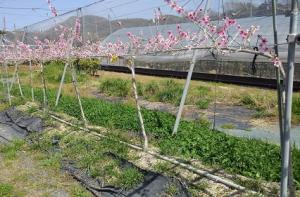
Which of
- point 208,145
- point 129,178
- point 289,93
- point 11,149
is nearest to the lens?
point 289,93

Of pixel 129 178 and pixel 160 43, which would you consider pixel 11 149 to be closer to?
pixel 129 178

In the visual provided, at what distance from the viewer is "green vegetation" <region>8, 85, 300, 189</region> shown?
5188mm

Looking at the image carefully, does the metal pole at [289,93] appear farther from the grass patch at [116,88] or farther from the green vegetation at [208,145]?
the grass patch at [116,88]

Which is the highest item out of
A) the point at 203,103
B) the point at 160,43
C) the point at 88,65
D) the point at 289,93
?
the point at 160,43

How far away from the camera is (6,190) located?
5.67 meters

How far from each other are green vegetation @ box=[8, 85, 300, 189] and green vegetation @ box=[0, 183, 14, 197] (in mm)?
1772

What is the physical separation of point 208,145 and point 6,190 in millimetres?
2885

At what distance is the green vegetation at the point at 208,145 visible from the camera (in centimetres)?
519

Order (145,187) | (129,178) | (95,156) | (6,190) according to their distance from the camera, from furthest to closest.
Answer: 1. (95,156)
2. (6,190)
3. (129,178)
4. (145,187)

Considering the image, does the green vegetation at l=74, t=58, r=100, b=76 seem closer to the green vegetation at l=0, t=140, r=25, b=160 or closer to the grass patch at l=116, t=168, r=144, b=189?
the green vegetation at l=0, t=140, r=25, b=160

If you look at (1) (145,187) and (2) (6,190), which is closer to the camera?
(1) (145,187)

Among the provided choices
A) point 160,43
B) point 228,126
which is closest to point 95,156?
point 160,43

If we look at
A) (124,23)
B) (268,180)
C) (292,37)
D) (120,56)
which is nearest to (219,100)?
(120,56)

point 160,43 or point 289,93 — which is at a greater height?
point 160,43
